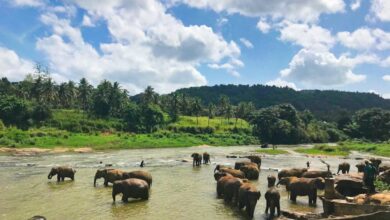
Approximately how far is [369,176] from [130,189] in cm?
1380

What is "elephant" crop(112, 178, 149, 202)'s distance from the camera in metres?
26.5

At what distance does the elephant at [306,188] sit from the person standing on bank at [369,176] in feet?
9.39

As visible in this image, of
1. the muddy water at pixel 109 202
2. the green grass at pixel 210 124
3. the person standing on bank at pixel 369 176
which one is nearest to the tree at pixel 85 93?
the green grass at pixel 210 124

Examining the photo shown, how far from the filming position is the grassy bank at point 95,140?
88531 mm

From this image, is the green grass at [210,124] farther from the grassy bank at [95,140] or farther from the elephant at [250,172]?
the elephant at [250,172]

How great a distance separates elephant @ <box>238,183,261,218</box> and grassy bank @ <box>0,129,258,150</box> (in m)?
70.1

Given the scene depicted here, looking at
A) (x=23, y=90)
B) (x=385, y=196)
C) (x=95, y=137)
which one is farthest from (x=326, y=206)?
(x=23, y=90)

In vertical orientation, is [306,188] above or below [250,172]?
below

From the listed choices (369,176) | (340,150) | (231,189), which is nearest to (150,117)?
(340,150)

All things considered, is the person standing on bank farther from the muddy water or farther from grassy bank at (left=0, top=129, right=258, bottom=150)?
grassy bank at (left=0, top=129, right=258, bottom=150)

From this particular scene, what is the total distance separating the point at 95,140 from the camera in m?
96.4

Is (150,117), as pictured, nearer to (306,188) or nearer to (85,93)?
(85,93)

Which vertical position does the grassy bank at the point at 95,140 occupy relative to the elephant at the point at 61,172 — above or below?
above

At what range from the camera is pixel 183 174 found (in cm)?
4228
